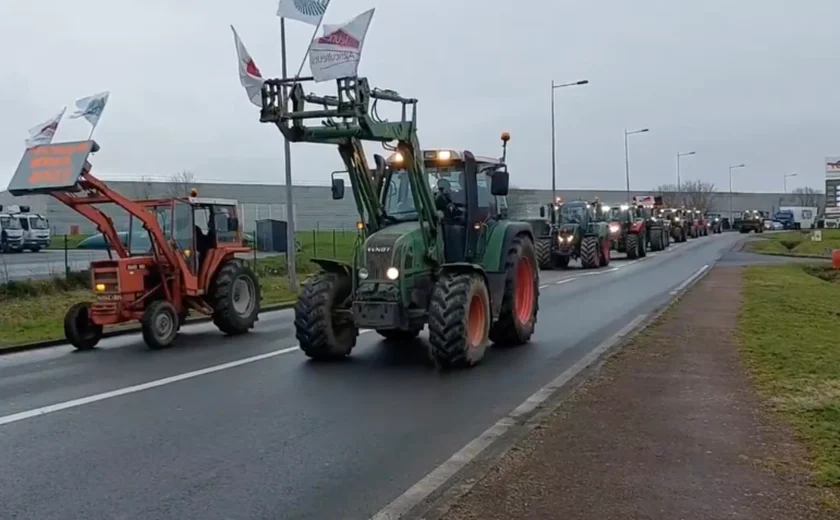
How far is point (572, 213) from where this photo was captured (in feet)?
121

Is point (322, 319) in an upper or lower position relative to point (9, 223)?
lower

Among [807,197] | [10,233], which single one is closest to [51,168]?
[10,233]

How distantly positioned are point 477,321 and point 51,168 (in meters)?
6.92

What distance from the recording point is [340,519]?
231 inches

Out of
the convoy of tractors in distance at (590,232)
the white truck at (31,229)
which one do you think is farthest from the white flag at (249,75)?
the white truck at (31,229)

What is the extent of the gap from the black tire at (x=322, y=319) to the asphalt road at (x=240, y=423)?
28cm

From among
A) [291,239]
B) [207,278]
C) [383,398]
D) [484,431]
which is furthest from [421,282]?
[291,239]

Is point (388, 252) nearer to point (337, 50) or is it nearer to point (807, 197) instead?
point (337, 50)

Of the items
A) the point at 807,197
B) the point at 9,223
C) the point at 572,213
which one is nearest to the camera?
the point at 572,213

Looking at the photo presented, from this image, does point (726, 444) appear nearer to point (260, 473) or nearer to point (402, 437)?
point (402, 437)

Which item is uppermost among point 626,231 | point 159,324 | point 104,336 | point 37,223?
→ point 37,223

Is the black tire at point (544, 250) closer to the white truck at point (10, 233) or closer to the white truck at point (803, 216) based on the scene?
the white truck at point (10, 233)

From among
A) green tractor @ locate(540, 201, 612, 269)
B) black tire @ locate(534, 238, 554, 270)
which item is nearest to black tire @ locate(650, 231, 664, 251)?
green tractor @ locate(540, 201, 612, 269)

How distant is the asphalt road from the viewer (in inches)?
250
